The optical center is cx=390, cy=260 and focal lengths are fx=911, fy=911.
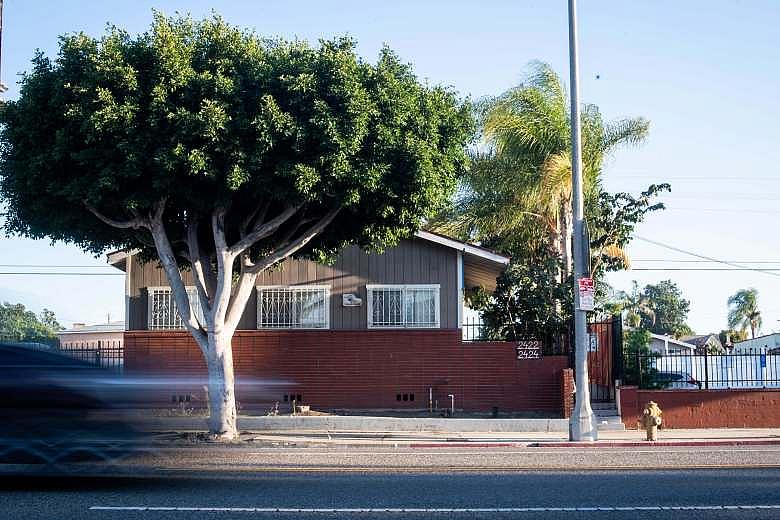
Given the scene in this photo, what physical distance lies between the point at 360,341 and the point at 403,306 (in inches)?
56.7

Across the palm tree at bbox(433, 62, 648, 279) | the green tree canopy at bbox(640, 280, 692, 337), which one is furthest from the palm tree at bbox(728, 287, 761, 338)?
the palm tree at bbox(433, 62, 648, 279)

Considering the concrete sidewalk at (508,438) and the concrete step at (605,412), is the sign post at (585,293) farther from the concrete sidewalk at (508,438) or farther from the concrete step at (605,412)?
the concrete step at (605,412)

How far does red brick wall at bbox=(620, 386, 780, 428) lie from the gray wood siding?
4912 mm

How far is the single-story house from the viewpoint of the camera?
22.7 metres

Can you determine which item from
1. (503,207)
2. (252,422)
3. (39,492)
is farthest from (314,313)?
(39,492)

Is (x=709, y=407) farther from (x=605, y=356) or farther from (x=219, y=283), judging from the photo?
(x=219, y=283)

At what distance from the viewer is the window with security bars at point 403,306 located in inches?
916

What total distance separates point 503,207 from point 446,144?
8225mm

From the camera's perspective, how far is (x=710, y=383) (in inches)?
854

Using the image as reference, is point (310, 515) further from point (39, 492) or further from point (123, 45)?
point (123, 45)

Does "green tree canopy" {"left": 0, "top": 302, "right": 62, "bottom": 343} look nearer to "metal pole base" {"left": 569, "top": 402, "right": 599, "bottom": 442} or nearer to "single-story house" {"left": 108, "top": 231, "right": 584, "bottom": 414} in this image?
"single-story house" {"left": 108, "top": 231, "right": 584, "bottom": 414}

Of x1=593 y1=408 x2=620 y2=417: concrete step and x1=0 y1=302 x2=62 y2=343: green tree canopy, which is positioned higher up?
x1=0 y1=302 x2=62 y2=343: green tree canopy

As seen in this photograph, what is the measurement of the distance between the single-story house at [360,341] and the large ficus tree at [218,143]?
15.7 feet

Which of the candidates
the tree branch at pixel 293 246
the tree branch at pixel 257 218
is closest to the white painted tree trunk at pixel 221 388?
the tree branch at pixel 293 246
